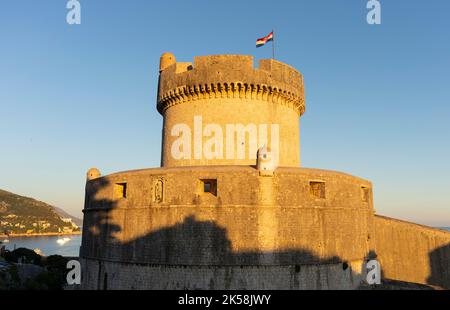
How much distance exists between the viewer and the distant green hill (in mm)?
124938

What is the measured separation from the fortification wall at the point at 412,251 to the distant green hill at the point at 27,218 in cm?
12501

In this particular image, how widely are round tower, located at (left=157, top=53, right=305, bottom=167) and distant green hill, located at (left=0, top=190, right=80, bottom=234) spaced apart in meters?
120

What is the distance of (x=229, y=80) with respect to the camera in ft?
51.8

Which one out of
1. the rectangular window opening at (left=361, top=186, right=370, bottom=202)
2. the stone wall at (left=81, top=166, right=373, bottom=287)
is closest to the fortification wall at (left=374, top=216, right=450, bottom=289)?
the rectangular window opening at (left=361, top=186, right=370, bottom=202)

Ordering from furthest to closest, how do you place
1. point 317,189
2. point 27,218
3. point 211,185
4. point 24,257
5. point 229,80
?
1. point 27,218
2. point 24,257
3. point 229,80
4. point 317,189
5. point 211,185

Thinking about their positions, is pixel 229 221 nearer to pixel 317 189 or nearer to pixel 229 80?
pixel 317 189

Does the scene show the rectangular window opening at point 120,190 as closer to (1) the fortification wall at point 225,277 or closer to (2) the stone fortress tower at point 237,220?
(2) the stone fortress tower at point 237,220

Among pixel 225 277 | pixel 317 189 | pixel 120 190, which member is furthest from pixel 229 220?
pixel 120 190

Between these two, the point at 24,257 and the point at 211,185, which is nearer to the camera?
the point at 211,185

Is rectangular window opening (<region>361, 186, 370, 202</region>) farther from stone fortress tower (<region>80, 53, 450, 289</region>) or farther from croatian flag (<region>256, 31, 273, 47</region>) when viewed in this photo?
croatian flag (<region>256, 31, 273, 47</region>)

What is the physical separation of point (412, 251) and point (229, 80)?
11.7 metres

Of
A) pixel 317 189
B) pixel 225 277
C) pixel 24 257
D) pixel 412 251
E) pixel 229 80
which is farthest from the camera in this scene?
pixel 24 257

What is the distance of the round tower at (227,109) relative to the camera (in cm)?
1602
